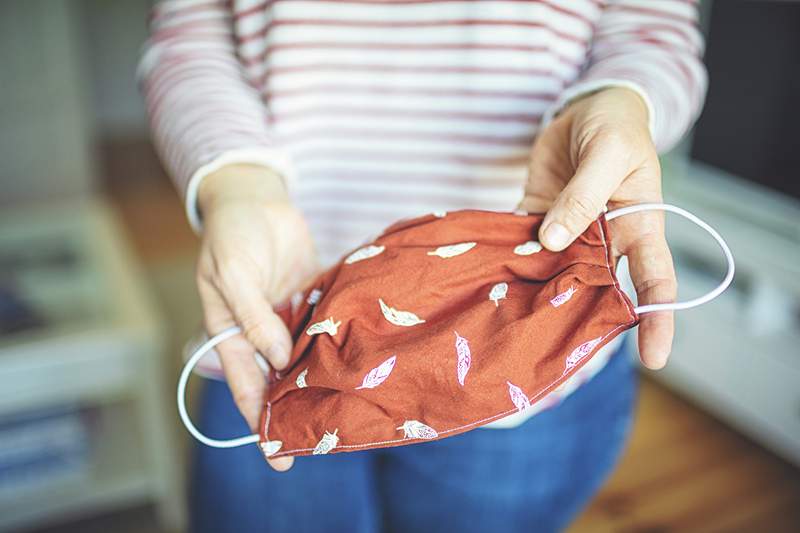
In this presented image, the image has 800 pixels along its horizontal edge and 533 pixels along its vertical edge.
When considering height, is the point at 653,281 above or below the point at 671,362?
above

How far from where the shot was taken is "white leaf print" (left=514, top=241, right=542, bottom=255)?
55cm

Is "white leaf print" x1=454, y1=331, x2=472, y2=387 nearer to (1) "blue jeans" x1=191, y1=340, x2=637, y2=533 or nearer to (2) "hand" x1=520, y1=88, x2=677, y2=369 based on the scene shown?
(2) "hand" x1=520, y1=88, x2=677, y2=369

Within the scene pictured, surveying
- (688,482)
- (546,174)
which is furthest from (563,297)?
(688,482)

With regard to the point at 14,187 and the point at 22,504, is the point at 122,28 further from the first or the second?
the point at 22,504

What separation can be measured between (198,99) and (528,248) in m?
0.36

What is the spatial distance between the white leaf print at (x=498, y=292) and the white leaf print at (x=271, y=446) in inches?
8.0

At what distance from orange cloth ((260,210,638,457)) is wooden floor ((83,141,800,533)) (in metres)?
1.21

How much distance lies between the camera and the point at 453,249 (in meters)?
0.57

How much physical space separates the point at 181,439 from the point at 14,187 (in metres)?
1.35

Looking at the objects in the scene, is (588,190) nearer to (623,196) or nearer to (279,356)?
(623,196)

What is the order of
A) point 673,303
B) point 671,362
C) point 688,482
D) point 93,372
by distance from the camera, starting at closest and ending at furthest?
point 673,303
point 93,372
point 688,482
point 671,362

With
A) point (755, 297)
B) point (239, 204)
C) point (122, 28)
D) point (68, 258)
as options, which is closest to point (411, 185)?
point (239, 204)

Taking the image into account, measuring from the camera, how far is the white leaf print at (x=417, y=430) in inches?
20.6

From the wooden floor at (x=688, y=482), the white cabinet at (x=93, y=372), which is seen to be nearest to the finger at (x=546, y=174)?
the white cabinet at (x=93, y=372)
